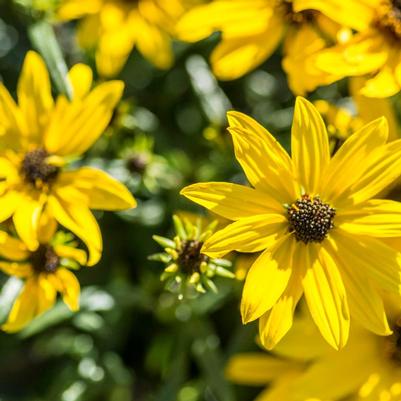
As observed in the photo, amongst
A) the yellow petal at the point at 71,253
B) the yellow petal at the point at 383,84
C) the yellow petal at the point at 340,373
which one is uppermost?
the yellow petal at the point at 383,84

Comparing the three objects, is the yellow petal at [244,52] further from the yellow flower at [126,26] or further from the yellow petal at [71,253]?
the yellow petal at [71,253]

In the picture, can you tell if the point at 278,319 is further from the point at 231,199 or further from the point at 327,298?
the point at 231,199

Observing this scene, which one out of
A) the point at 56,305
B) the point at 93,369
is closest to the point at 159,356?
the point at 93,369

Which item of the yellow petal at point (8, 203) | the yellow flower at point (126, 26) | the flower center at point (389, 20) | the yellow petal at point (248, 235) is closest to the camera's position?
the yellow petal at point (248, 235)

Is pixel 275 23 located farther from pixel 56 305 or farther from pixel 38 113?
pixel 56 305

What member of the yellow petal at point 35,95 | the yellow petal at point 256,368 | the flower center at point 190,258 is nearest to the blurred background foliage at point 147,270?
the yellow petal at point 256,368

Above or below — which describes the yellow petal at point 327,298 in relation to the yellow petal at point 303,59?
below

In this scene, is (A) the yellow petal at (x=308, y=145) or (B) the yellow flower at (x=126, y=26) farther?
(B) the yellow flower at (x=126, y=26)

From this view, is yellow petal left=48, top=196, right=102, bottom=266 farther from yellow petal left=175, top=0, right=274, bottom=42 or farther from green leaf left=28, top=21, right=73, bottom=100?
yellow petal left=175, top=0, right=274, bottom=42

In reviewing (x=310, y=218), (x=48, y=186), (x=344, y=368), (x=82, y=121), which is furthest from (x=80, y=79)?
(x=344, y=368)
